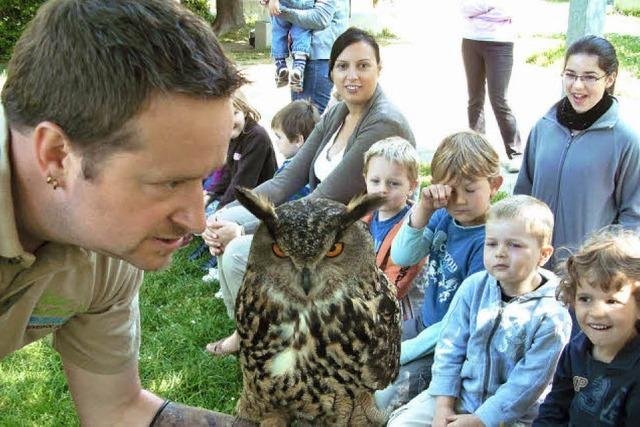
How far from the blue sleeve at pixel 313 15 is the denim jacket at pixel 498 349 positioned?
3.42m

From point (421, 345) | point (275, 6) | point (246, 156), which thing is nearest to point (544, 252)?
point (421, 345)

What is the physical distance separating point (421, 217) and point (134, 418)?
4.59 feet

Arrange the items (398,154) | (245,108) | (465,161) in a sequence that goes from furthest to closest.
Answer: (245,108) → (398,154) → (465,161)

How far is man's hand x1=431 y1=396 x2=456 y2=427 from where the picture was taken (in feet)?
8.34

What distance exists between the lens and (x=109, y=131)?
1284mm

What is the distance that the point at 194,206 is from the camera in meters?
1.41

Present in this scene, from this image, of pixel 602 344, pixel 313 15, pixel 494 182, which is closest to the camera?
pixel 602 344

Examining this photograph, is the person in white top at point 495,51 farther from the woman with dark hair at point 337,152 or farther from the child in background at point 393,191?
the child in background at point 393,191

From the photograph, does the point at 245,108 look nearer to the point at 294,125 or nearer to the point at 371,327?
the point at 294,125

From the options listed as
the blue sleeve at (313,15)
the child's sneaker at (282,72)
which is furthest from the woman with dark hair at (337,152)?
the child's sneaker at (282,72)

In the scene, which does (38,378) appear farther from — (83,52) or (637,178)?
(637,178)

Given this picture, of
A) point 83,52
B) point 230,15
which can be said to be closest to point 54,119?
point 83,52

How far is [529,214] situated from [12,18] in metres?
14.3

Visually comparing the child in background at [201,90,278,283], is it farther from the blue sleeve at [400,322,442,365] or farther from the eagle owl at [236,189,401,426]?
the eagle owl at [236,189,401,426]
